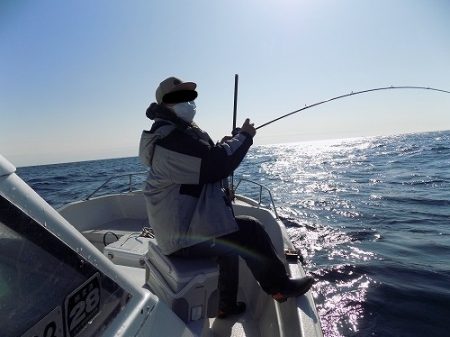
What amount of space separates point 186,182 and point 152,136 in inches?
16.7

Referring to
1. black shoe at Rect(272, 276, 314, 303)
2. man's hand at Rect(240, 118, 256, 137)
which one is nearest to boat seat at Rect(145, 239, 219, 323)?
black shoe at Rect(272, 276, 314, 303)

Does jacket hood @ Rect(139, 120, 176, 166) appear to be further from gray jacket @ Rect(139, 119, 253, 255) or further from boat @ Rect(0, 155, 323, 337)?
boat @ Rect(0, 155, 323, 337)

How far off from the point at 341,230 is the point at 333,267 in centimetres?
242

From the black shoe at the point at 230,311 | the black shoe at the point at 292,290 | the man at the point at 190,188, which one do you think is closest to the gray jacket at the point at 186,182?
the man at the point at 190,188

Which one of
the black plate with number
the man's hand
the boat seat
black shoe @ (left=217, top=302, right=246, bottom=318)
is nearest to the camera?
the black plate with number

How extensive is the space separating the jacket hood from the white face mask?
123 mm

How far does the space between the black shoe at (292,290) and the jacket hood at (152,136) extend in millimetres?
1500

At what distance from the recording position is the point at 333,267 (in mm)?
6059

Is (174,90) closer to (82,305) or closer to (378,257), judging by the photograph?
(82,305)

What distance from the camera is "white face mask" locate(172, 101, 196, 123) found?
2541mm

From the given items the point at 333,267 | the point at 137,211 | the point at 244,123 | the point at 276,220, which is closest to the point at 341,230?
the point at 333,267

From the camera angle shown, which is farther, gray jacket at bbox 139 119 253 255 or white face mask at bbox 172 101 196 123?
white face mask at bbox 172 101 196 123

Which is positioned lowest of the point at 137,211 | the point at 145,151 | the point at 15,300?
the point at 137,211

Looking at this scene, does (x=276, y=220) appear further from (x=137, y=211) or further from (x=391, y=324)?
(x=137, y=211)
